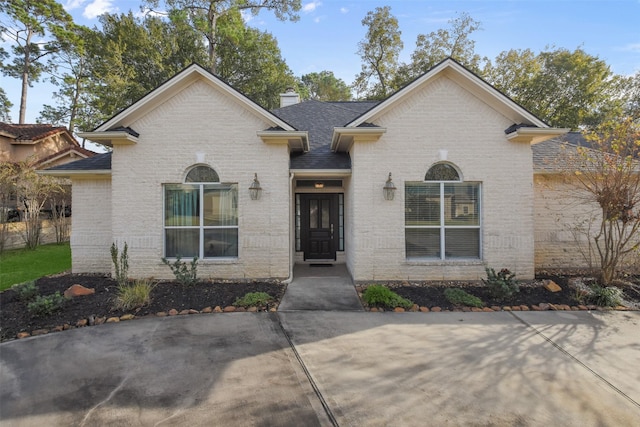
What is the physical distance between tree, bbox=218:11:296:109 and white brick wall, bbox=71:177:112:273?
17.9m

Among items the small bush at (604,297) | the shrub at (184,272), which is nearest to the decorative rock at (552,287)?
the small bush at (604,297)

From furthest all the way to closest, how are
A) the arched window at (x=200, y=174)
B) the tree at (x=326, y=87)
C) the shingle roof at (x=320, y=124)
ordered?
the tree at (x=326, y=87) < the shingle roof at (x=320, y=124) < the arched window at (x=200, y=174)

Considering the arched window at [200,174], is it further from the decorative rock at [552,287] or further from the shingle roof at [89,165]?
the decorative rock at [552,287]

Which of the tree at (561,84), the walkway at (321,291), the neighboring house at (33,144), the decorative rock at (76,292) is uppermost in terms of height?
the tree at (561,84)

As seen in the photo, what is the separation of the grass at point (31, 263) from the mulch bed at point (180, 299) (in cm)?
117

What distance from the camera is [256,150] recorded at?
25.7 ft

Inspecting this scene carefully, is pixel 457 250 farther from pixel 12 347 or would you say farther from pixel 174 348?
pixel 12 347

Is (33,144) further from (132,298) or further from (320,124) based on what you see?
(132,298)

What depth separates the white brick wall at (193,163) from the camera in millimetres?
7820

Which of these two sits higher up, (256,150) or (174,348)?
(256,150)

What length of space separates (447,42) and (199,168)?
2302cm

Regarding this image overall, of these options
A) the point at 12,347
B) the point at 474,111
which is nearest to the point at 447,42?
the point at 474,111

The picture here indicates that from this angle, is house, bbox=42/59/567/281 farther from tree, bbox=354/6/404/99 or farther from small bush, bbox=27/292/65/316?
tree, bbox=354/6/404/99

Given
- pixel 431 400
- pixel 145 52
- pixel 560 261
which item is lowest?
pixel 431 400
